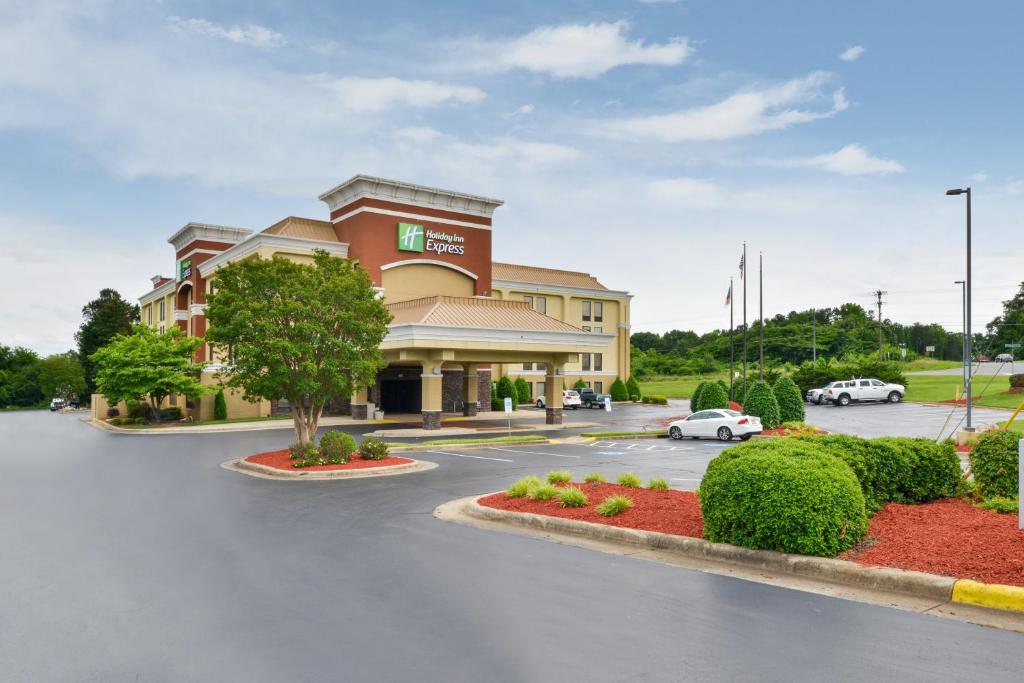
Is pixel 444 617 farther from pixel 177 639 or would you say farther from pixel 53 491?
pixel 53 491

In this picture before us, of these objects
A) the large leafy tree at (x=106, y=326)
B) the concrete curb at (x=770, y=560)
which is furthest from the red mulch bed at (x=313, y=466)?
the large leafy tree at (x=106, y=326)

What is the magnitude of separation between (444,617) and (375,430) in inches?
1196

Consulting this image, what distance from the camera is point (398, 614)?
7426mm

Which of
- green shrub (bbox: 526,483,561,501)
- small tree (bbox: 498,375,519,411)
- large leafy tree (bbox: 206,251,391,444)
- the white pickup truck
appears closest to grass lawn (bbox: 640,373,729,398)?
the white pickup truck

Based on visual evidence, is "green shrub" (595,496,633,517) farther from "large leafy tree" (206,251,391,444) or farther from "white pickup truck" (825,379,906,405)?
"white pickup truck" (825,379,906,405)

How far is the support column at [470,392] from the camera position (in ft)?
162

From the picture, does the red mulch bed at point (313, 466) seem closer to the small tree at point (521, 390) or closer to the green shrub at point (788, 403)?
the green shrub at point (788, 403)

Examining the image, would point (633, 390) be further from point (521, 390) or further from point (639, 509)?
point (639, 509)

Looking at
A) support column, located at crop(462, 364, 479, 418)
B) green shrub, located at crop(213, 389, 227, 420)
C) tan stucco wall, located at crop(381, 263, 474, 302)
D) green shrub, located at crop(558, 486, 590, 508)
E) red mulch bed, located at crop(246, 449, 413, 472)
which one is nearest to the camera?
green shrub, located at crop(558, 486, 590, 508)

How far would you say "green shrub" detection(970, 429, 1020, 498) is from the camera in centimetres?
1125

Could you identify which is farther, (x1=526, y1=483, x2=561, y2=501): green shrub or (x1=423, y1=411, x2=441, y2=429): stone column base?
(x1=423, y1=411, x2=441, y2=429): stone column base

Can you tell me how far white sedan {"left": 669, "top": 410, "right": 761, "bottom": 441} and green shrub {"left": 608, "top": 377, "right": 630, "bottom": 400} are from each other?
37713 millimetres

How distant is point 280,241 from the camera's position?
153 feet

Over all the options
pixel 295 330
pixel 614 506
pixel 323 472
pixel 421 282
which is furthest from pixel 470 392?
pixel 614 506
